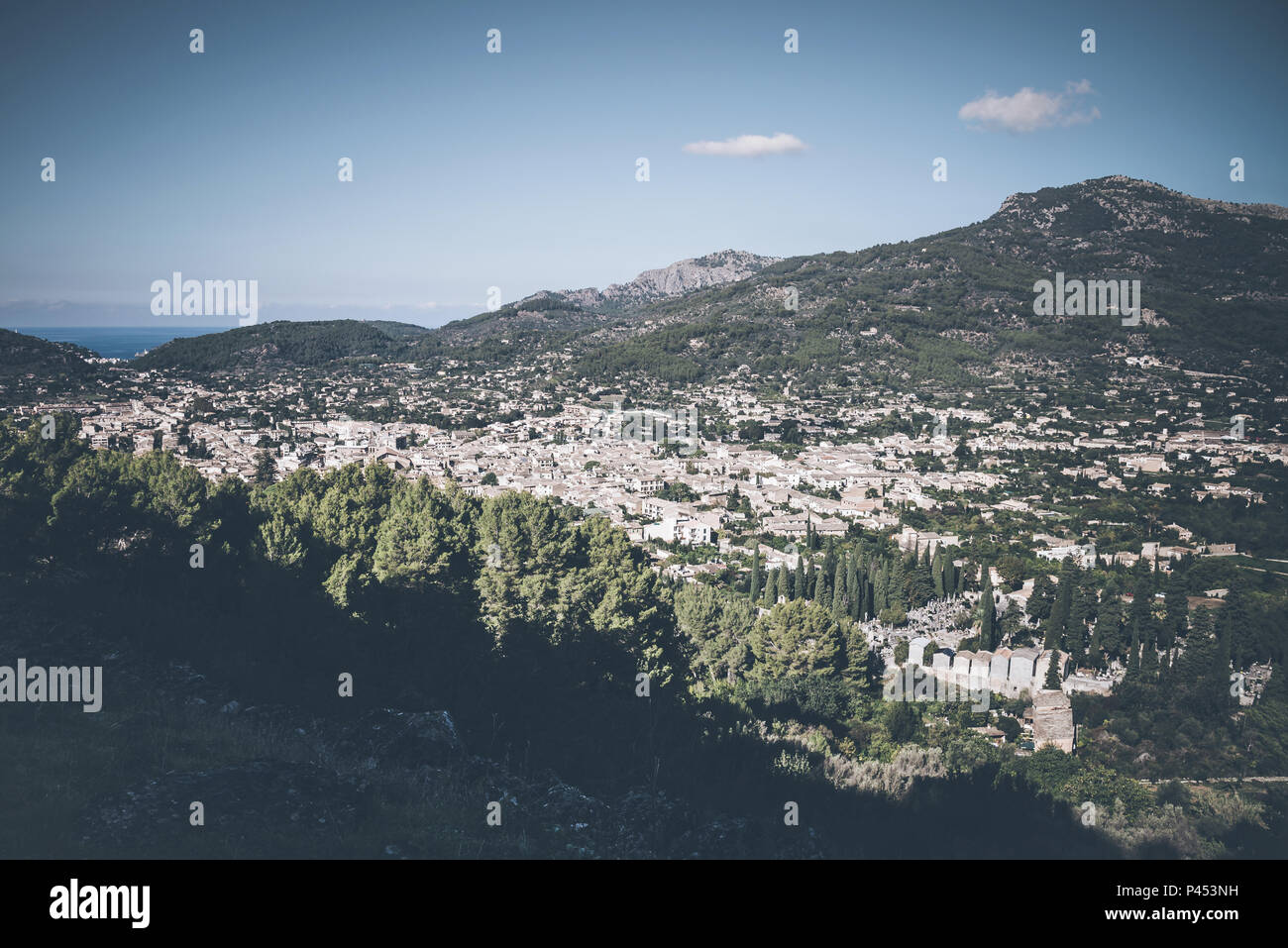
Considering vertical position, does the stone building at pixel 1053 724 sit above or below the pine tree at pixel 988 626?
below

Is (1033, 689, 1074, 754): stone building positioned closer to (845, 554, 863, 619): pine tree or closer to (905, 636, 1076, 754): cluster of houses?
(905, 636, 1076, 754): cluster of houses

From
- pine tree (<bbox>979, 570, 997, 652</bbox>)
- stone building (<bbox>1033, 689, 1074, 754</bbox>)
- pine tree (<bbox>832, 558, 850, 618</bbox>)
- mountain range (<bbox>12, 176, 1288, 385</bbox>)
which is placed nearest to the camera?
stone building (<bbox>1033, 689, 1074, 754</bbox>)

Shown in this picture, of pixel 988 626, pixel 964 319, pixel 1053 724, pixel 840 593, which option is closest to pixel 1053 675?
pixel 988 626

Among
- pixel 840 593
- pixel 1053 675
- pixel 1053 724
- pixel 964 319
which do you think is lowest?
pixel 1053 724

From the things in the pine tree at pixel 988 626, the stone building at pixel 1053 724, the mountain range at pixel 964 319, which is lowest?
the stone building at pixel 1053 724

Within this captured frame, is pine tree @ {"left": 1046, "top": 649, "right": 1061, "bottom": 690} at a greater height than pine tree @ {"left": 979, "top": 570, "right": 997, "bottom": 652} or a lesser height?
lesser

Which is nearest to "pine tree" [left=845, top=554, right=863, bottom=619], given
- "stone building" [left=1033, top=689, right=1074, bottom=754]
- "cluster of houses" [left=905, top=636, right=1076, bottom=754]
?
"cluster of houses" [left=905, top=636, right=1076, bottom=754]

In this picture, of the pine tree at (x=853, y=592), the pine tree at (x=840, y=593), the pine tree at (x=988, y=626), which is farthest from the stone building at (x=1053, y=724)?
the pine tree at (x=853, y=592)

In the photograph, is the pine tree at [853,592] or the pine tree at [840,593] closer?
the pine tree at [840,593]

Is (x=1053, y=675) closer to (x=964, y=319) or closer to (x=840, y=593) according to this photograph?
(x=840, y=593)

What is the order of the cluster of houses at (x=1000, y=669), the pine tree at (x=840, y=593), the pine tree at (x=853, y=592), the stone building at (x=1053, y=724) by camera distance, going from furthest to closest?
the pine tree at (x=853, y=592)
the pine tree at (x=840, y=593)
the cluster of houses at (x=1000, y=669)
the stone building at (x=1053, y=724)

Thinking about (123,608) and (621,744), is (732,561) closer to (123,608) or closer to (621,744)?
(621,744)

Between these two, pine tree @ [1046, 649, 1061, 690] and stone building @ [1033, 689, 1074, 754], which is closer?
stone building @ [1033, 689, 1074, 754]

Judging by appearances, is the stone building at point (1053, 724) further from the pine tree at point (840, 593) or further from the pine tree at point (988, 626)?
the pine tree at point (840, 593)
